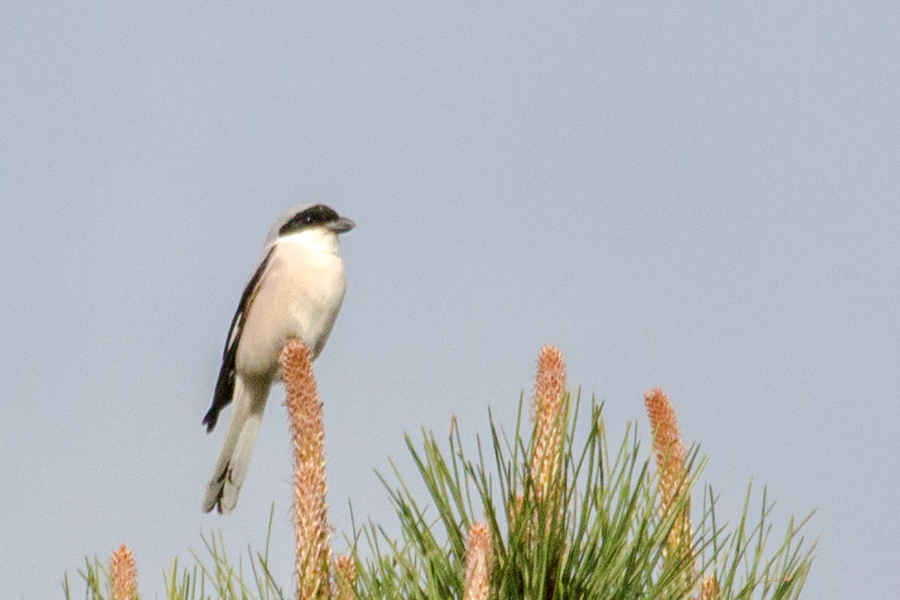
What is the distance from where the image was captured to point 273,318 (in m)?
4.47

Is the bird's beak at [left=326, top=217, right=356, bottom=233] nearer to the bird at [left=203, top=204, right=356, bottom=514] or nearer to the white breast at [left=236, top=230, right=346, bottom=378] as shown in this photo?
the bird at [left=203, top=204, right=356, bottom=514]

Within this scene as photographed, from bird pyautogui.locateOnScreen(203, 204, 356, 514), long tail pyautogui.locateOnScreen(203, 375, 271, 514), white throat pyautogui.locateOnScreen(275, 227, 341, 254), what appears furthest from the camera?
white throat pyautogui.locateOnScreen(275, 227, 341, 254)

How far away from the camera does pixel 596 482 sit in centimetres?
155

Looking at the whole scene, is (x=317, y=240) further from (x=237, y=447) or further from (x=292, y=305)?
(x=237, y=447)

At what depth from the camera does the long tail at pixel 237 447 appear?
3998 millimetres

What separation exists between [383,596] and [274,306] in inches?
117

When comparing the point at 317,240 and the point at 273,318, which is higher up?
the point at 317,240

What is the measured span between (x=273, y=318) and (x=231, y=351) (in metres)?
0.41

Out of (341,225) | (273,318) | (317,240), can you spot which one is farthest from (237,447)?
(341,225)

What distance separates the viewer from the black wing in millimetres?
4785

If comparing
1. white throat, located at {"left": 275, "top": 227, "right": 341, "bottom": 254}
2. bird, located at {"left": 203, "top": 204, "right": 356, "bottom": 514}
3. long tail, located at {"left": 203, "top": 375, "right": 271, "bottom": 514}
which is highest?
white throat, located at {"left": 275, "top": 227, "right": 341, "bottom": 254}

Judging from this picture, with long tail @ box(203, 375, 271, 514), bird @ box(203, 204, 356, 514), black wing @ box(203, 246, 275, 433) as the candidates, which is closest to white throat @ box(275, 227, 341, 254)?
bird @ box(203, 204, 356, 514)

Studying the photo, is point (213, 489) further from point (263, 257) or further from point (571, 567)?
point (571, 567)

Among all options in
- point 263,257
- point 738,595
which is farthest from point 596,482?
point 263,257
